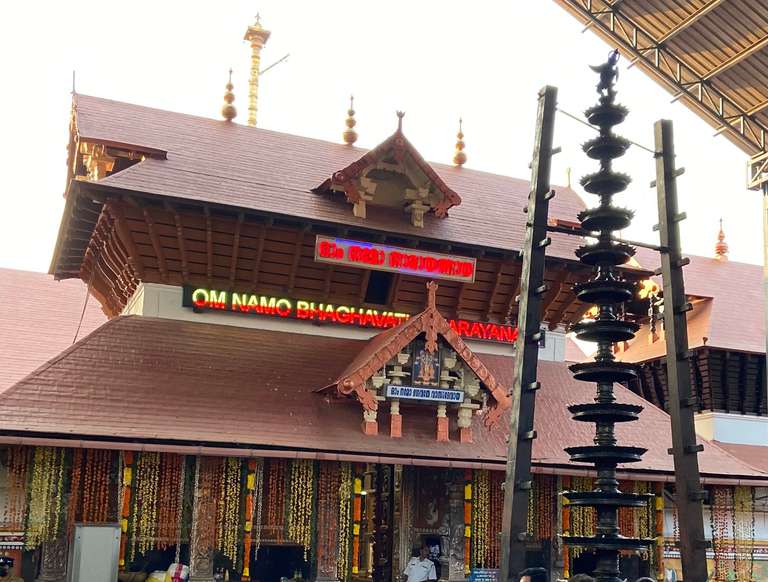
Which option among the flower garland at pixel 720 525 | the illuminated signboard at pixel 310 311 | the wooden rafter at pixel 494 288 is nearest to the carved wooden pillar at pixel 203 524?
the illuminated signboard at pixel 310 311

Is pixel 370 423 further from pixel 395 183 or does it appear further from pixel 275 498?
pixel 395 183

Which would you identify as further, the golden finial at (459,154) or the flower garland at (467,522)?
the golden finial at (459,154)

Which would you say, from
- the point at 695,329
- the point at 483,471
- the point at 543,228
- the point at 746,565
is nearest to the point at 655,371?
the point at 695,329

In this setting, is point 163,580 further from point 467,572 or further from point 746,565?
point 746,565

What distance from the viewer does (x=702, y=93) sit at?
26547mm

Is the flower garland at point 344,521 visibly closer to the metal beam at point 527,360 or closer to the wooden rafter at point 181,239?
the wooden rafter at point 181,239

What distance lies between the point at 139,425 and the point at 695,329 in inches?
679

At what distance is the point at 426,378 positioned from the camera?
19.5 metres

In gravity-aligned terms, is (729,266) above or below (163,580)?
above

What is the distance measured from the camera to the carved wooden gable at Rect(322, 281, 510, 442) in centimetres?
1908

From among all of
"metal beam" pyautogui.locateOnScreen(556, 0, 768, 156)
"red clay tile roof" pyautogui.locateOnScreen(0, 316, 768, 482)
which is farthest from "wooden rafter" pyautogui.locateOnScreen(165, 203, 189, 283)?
"metal beam" pyautogui.locateOnScreen(556, 0, 768, 156)

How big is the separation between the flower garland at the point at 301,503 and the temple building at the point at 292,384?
0.12ft

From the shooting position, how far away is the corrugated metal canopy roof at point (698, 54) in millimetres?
24938

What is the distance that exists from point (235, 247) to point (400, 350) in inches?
160
